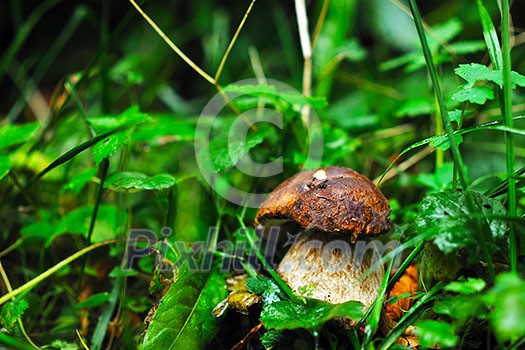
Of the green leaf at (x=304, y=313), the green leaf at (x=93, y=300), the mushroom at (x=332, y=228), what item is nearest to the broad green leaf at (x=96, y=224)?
the green leaf at (x=93, y=300)

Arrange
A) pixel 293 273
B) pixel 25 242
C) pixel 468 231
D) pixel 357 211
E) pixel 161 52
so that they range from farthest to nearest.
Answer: pixel 161 52, pixel 25 242, pixel 293 273, pixel 357 211, pixel 468 231

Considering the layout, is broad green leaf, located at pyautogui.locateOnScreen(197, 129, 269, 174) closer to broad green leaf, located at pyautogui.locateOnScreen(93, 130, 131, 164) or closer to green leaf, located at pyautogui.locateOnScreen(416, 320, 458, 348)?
broad green leaf, located at pyautogui.locateOnScreen(93, 130, 131, 164)

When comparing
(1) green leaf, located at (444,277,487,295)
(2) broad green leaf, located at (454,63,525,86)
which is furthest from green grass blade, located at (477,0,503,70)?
(1) green leaf, located at (444,277,487,295)

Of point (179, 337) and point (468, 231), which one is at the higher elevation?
point (468, 231)

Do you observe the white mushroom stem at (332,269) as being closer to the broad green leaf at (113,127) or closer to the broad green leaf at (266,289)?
the broad green leaf at (266,289)

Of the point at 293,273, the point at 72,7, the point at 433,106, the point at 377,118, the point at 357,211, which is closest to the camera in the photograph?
the point at 357,211

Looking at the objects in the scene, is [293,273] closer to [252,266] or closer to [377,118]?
[252,266]

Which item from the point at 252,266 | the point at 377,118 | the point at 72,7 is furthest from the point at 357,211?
the point at 72,7
